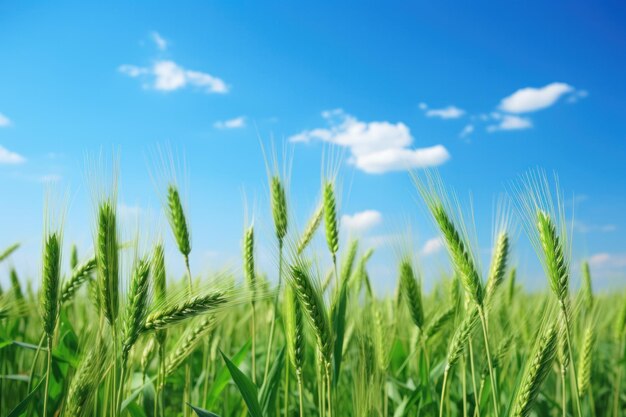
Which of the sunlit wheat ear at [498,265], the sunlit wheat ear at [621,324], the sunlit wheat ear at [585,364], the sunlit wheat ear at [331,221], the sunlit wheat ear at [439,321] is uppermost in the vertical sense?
the sunlit wheat ear at [331,221]

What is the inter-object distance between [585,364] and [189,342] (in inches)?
72.8

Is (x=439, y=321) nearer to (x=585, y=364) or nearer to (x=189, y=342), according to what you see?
(x=585, y=364)

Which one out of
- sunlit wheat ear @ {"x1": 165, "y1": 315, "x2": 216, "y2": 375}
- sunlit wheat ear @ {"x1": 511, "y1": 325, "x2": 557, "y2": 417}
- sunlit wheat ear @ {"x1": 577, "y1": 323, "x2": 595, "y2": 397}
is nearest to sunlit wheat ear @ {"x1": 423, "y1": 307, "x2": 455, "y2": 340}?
sunlit wheat ear @ {"x1": 577, "y1": 323, "x2": 595, "y2": 397}

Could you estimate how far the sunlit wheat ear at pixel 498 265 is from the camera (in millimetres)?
2455

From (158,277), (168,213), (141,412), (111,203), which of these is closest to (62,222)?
(111,203)

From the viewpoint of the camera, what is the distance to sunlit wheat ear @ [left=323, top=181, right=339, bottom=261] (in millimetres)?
2787

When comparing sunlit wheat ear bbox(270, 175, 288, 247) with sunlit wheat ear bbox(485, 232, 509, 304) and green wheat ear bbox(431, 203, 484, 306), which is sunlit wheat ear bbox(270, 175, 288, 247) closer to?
green wheat ear bbox(431, 203, 484, 306)

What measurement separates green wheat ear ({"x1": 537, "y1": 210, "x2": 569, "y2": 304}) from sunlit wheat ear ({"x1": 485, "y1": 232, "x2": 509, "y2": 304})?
15.6 inches

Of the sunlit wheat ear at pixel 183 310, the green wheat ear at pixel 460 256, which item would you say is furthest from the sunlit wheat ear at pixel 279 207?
the green wheat ear at pixel 460 256

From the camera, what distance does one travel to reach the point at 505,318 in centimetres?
403

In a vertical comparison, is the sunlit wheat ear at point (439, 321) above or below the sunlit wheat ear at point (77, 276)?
below

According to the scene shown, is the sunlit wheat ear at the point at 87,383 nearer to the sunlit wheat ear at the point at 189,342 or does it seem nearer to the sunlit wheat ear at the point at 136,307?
the sunlit wheat ear at the point at 136,307

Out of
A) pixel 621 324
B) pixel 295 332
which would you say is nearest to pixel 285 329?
pixel 295 332

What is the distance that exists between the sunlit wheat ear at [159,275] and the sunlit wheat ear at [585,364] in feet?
6.30
